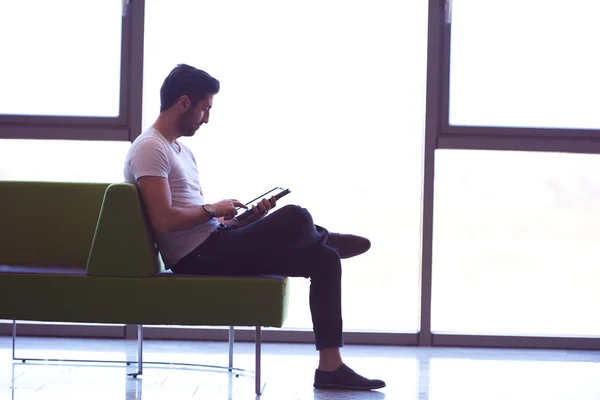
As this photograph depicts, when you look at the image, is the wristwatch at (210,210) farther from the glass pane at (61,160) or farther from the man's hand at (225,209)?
the glass pane at (61,160)

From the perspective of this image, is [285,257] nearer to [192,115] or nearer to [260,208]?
[260,208]

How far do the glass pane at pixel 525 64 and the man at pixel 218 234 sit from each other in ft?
4.59

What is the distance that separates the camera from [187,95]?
9.39ft

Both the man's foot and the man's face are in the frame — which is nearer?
the man's face

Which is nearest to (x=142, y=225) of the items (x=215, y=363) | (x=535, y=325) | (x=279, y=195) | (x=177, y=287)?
(x=177, y=287)

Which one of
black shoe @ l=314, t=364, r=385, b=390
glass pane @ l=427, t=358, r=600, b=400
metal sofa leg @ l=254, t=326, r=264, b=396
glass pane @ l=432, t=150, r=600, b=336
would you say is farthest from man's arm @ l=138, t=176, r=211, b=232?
glass pane @ l=432, t=150, r=600, b=336

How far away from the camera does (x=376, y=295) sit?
3.98m

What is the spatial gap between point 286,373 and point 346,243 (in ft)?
1.98

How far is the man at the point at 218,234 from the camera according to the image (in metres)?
2.73

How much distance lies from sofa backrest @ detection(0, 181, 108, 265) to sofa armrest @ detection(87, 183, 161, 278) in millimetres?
473

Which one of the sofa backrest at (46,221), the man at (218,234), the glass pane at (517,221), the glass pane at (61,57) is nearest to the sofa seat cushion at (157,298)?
the man at (218,234)

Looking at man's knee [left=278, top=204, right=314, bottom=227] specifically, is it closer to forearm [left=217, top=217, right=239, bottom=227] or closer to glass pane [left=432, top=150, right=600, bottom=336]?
forearm [left=217, top=217, right=239, bottom=227]

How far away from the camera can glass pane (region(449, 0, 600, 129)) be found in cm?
387

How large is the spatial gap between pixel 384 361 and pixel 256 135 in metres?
1.28
